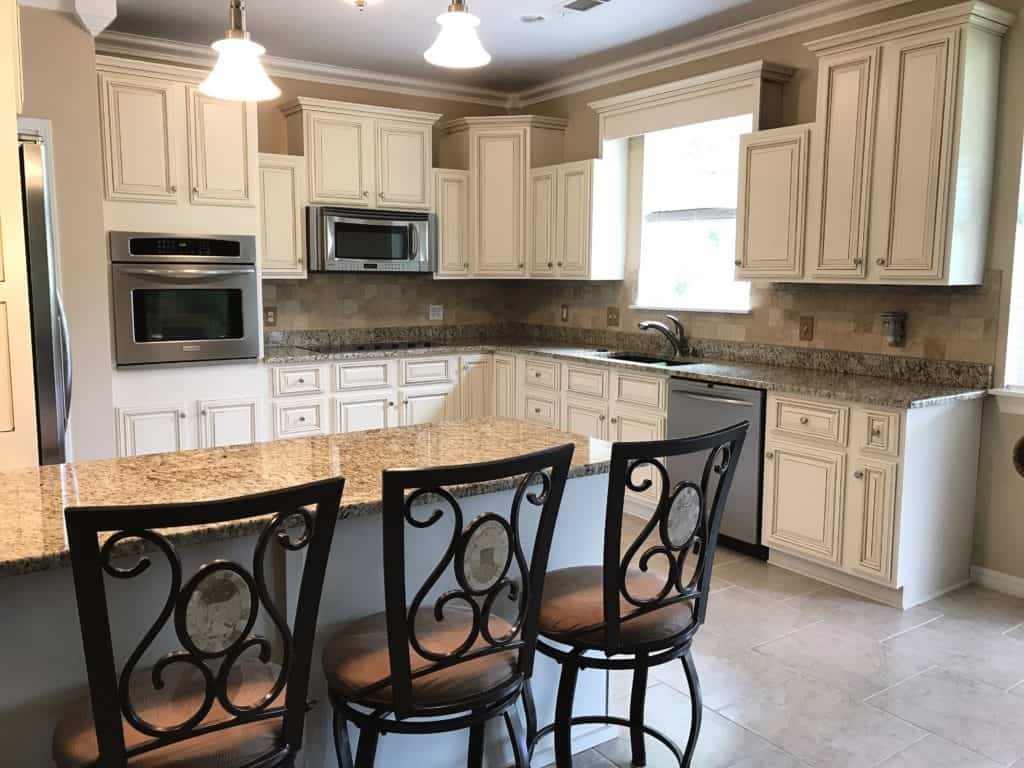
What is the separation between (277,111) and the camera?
5.19 meters

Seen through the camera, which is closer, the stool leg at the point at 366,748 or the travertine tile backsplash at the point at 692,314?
the stool leg at the point at 366,748

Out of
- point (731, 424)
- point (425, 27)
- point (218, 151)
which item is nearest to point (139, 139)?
point (218, 151)

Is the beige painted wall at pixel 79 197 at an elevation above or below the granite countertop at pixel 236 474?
above

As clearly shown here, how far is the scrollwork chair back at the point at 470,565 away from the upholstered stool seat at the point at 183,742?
245mm

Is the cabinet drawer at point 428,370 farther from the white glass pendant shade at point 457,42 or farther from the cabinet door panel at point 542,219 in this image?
the white glass pendant shade at point 457,42

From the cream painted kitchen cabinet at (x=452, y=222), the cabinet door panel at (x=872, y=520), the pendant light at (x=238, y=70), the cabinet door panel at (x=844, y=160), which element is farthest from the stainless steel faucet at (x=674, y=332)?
the pendant light at (x=238, y=70)

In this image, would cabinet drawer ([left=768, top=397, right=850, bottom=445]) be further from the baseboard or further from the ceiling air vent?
the ceiling air vent

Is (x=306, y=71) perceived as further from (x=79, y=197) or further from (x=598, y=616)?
(x=598, y=616)

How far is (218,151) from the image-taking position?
4418mm

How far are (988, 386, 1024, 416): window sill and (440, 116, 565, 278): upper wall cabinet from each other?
9.91 feet

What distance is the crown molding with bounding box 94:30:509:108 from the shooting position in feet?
15.4

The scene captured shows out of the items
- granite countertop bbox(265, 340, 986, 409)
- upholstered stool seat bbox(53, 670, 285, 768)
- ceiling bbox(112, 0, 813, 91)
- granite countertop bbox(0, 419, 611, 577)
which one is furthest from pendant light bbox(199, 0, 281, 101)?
granite countertop bbox(265, 340, 986, 409)

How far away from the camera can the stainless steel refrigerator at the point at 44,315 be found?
3.28 metres

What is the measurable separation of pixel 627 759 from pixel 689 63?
12.8 feet
